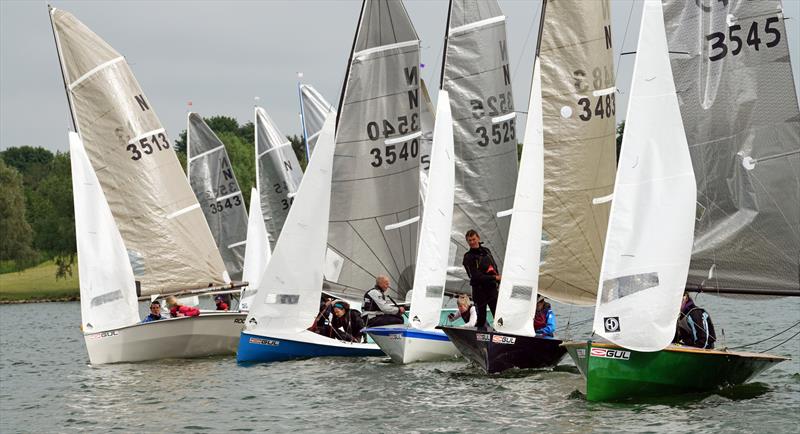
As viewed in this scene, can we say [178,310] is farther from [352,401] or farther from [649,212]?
[649,212]

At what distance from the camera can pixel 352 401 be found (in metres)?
17.5

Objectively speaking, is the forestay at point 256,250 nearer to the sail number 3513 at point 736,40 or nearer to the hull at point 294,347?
the hull at point 294,347

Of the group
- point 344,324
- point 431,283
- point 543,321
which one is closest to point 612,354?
point 543,321

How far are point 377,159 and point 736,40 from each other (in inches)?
340

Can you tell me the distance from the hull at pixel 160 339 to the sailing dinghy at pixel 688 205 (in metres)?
9.78

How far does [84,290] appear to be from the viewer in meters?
23.1

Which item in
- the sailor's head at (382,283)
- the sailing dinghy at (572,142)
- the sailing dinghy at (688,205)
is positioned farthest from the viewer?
the sailor's head at (382,283)

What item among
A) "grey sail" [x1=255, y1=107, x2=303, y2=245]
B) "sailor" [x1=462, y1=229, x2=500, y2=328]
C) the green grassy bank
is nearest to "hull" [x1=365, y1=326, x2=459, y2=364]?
"sailor" [x1=462, y1=229, x2=500, y2=328]

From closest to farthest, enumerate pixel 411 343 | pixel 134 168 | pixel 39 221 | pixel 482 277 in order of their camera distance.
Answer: pixel 482 277, pixel 411 343, pixel 134 168, pixel 39 221

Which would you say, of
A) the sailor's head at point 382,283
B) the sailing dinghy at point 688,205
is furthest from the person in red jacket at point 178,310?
the sailing dinghy at point 688,205

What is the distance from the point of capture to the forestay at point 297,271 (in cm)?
2180

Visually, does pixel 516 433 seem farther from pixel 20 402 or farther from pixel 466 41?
pixel 466 41

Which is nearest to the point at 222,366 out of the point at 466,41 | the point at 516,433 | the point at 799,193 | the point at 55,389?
the point at 55,389

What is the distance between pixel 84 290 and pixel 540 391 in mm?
9722
